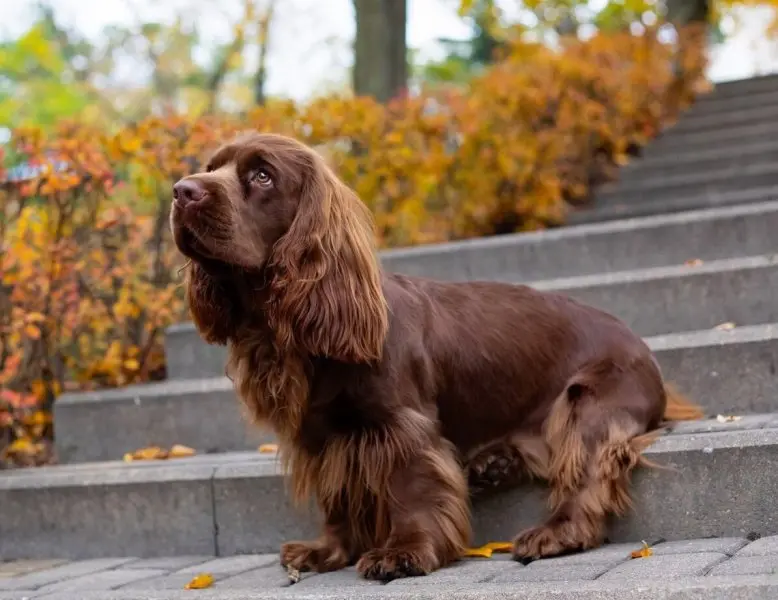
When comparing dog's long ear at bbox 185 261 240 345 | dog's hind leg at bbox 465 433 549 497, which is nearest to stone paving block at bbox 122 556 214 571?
dog's long ear at bbox 185 261 240 345

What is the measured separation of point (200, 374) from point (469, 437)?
2143 millimetres

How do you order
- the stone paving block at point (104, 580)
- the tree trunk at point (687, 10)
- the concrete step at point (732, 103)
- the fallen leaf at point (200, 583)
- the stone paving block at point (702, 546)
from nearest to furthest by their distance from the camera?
1. the stone paving block at point (702, 546)
2. the fallen leaf at point (200, 583)
3. the stone paving block at point (104, 580)
4. the concrete step at point (732, 103)
5. the tree trunk at point (687, 10)

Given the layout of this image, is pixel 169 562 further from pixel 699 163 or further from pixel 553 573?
pixel 699 163

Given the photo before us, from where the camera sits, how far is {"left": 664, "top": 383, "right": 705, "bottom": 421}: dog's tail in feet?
11.8

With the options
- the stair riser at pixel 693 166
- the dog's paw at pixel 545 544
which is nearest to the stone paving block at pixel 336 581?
the dog's paw at pixel 545 544

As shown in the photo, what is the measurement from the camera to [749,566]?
98.7 inches

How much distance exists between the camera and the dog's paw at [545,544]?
2984 mm

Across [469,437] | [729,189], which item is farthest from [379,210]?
[469,437]

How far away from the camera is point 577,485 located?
3150 millimetres

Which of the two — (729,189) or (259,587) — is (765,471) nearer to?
(259,587)

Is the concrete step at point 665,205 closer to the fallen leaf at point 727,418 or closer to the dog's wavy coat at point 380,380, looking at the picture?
the fallen leaf at point 727,418

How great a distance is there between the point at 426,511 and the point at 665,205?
4.54 m

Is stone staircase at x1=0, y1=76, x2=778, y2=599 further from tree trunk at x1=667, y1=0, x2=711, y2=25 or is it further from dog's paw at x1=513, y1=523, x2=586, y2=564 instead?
tree trunk at x1=667, y1=0, x2=711, y2=25

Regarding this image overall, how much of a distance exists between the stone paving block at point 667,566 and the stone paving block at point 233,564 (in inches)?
50.4
